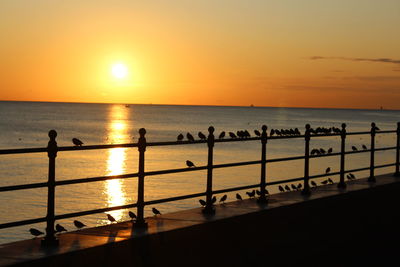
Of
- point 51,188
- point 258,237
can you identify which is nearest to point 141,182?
point 51,188

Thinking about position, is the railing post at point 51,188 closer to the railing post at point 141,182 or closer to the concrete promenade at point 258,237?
the concrete promenade at point 258,237

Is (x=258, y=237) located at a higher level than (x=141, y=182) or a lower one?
lower

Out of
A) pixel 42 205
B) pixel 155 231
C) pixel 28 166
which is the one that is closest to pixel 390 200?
pixel 155 231

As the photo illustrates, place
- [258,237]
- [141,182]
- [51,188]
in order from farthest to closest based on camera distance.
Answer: [258,237] < [141,182] < [51,188]

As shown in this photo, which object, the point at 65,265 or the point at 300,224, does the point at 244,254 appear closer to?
the point at 300,224

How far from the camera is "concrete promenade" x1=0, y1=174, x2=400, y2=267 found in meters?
5.52

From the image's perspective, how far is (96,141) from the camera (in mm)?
75750

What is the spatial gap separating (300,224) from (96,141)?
69279 millimetres

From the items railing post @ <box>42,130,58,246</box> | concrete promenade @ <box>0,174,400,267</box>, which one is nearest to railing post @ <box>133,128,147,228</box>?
concrete promenade @ <box>0,174,400,267</box>

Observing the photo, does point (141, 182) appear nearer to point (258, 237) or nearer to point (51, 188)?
point (51, 188)

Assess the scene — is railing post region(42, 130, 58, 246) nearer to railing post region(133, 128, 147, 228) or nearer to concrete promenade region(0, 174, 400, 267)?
concrete promenade region(0, 174, 400, 267)

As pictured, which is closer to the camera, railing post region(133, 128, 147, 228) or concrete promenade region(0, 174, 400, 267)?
concrete promenade region(0, 174, 400, 267)

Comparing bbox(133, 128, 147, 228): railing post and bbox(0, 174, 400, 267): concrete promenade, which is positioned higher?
bbox(133, 128, 147, 228): railing post

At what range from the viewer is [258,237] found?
7188mm
